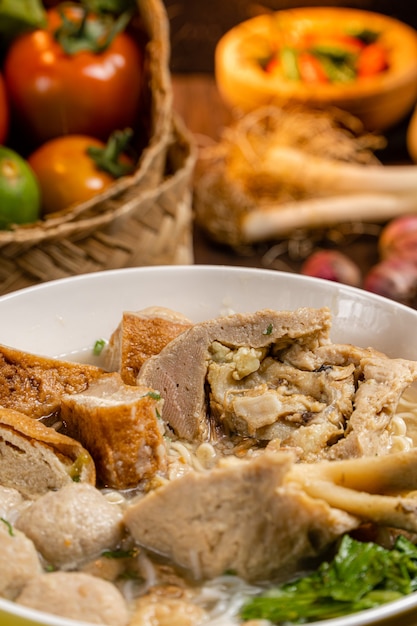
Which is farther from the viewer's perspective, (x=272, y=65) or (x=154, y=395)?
(x=272, y=65)

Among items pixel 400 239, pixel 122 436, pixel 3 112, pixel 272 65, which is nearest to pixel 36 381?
pixel 122 436

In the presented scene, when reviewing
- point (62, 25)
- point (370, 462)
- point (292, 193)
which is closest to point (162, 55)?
point (62, 25)

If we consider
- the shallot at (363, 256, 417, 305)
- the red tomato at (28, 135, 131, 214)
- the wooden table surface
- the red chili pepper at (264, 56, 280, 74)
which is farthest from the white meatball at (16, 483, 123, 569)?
the red chili pepper at (264, 56, 280, 74)

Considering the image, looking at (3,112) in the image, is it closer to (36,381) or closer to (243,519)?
(36,381)

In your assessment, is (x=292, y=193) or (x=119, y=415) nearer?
(x=119, y=415)

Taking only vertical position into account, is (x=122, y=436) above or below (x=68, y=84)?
below

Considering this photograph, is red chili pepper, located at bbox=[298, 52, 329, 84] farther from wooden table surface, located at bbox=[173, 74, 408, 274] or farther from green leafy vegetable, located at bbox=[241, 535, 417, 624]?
green leafy vegetable, located at bbox=[241, 535, 417, 624]

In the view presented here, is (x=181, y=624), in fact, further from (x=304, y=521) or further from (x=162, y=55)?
(x=162, y=55)
